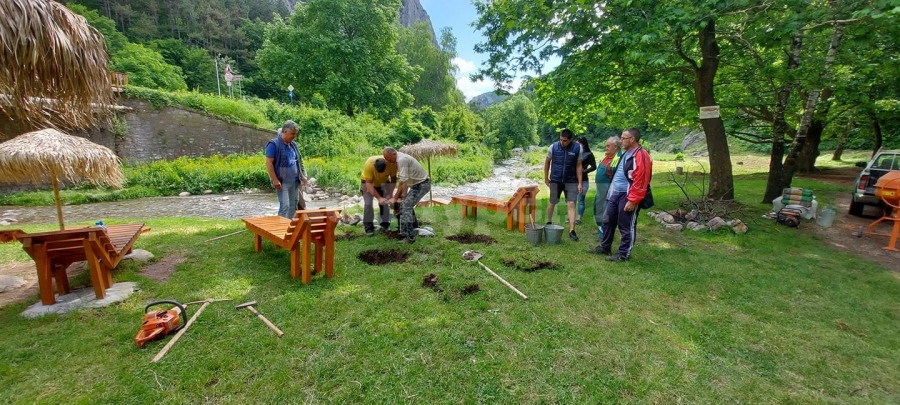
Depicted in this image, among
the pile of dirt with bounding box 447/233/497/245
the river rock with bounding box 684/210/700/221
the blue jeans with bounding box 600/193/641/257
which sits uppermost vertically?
the blue jeans with bounding box 600/193/641/257

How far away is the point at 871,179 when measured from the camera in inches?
271

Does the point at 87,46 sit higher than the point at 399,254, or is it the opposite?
the point at 87,46

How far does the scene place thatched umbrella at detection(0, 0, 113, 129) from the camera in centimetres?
288

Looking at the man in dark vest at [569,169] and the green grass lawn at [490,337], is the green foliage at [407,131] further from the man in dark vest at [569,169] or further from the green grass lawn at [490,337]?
the green grass lawn at [490,337]

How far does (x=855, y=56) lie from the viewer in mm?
5973

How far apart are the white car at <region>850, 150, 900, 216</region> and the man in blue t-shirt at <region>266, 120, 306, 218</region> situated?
982 centimetres

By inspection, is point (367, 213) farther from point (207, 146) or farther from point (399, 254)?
point (207, 146)

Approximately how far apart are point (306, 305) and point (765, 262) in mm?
5519

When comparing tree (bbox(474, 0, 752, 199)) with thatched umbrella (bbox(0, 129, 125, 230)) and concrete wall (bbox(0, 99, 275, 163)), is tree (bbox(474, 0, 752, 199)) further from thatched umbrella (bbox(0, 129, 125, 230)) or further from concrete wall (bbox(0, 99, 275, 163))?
concrete wall (bbox(0, 99, 275, 163))

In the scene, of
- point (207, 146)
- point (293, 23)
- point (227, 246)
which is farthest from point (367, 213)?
point (293, 23)

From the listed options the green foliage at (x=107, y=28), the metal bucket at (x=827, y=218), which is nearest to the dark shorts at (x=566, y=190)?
the metal bucket at (x=827, y=218)

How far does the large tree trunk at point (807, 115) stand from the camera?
5.97 metres

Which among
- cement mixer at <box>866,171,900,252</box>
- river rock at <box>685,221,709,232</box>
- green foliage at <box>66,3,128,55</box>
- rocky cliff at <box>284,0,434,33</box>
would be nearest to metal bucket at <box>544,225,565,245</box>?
river rock at <box>685,221,709,232</box>

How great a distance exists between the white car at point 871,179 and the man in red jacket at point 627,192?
5.64 meters
